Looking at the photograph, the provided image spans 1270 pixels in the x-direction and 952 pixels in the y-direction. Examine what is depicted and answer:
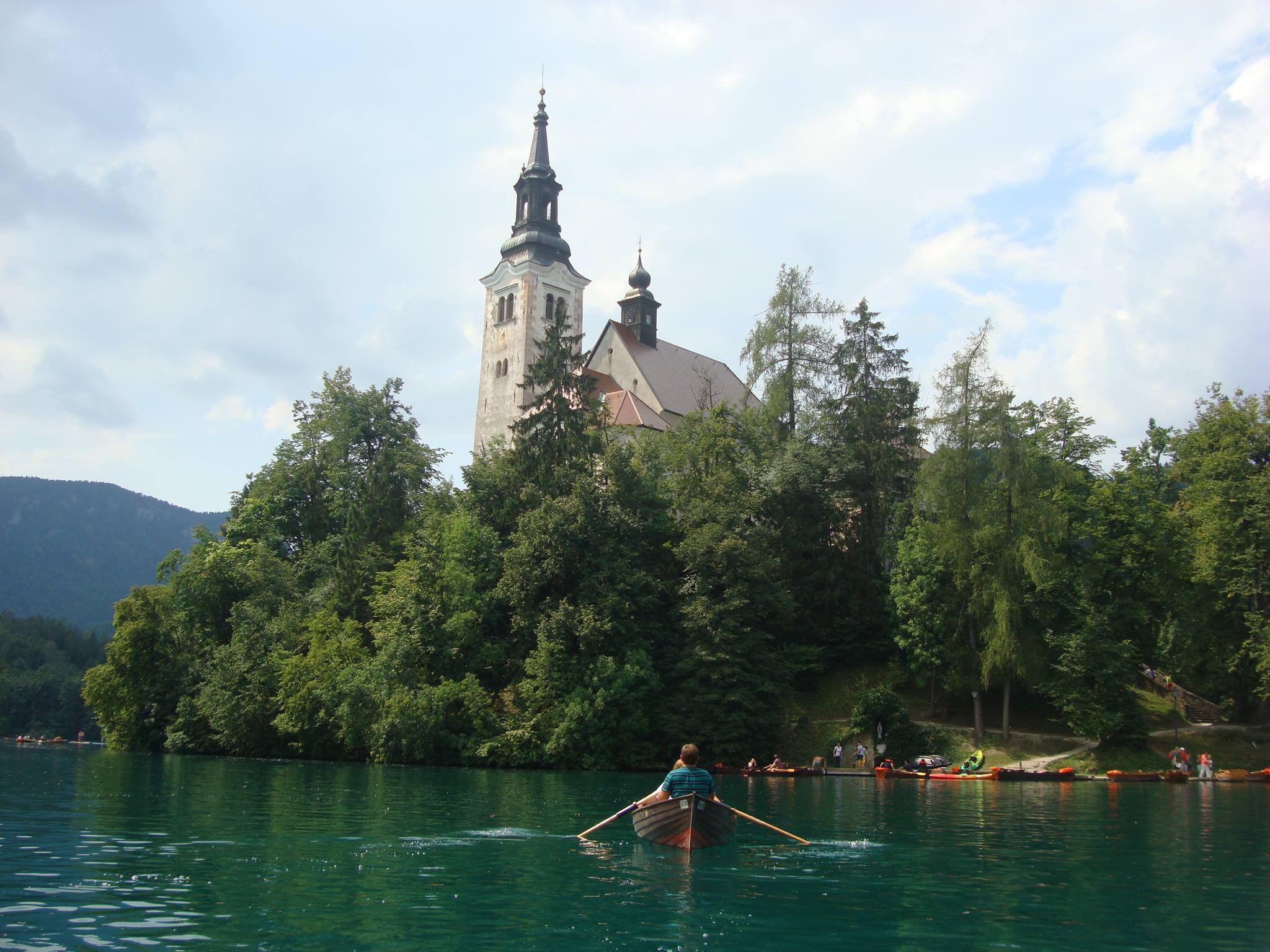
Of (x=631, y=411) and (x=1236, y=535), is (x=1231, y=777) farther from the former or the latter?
(x=631, y=411)

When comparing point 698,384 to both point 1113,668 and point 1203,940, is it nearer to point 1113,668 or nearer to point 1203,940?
point 1113,668

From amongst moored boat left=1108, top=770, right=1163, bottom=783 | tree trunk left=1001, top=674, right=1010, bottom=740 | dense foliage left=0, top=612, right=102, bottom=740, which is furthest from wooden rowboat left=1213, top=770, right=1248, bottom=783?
dense foliage left=0, top=612, right=102, bottom=740

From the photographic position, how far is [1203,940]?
11.2 m

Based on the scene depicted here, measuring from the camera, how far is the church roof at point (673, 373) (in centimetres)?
7888

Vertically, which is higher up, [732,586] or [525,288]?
[525,288]

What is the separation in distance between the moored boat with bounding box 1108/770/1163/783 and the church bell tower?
5197cm

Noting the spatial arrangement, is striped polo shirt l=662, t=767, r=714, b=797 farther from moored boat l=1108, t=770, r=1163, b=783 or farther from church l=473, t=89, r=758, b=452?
church l=473, t=89, r=758, b=452

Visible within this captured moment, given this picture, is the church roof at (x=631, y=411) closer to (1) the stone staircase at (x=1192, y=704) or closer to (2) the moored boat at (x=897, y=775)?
(1) the stone staircase at (x=1192, y=704)

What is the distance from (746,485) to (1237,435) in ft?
72.7

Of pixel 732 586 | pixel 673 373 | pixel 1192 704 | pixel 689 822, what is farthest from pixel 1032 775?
pixel 673 373

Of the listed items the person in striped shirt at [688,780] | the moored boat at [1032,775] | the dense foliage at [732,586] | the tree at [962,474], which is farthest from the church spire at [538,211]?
the person in striped shirt at [688,780]

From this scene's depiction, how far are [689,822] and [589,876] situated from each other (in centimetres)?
297

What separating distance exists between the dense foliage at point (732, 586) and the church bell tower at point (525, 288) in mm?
26203

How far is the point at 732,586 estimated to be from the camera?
4619 centimetres
